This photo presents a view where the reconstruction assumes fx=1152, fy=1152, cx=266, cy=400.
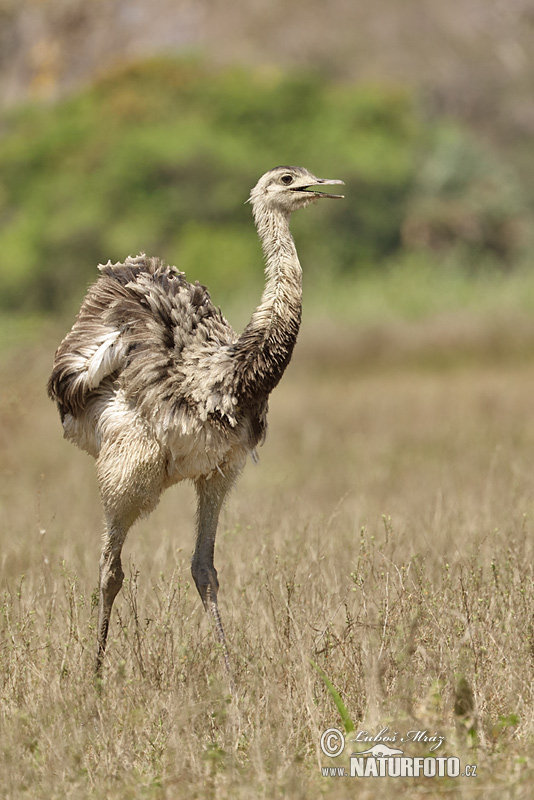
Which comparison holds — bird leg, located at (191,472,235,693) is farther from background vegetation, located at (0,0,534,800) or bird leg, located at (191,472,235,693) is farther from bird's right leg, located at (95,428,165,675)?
bird's right leg, located at (95,428,165,675)

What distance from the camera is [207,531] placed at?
5.41 metres

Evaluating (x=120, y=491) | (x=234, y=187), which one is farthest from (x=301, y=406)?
(x=120, y=491)

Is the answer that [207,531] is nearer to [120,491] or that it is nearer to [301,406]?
[120,491]

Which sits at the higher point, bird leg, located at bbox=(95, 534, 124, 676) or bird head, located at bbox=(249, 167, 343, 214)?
bird head, located at bbox=(249, 167, 343, 214)

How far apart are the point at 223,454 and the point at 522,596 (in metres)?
1.42

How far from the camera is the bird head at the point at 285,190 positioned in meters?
5.21

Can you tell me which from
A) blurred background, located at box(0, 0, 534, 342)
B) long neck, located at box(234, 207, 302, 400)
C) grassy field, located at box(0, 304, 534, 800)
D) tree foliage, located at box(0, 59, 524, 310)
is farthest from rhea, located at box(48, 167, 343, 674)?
tree foliage, located at box(0, 59, 524, 310)

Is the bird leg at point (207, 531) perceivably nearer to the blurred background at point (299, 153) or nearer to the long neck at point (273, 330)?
the long neck at point (273, 330)

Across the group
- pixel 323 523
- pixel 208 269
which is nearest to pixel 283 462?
pixel 323 523

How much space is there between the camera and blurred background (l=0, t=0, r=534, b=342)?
20.9 m

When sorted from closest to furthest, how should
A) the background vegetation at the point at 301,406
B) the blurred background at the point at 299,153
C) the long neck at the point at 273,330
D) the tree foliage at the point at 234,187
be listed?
the background vegetation at the point at 301,406 < the long neck at the point at 273,330 < the blurred background at the point at 299,153 < the tree foliage at the point at 234,187

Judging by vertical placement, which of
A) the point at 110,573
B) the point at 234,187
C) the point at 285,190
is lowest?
the point at 110,573

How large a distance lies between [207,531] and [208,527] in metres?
0.02

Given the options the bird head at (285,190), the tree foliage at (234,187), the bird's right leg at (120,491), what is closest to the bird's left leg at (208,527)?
the bird's right leg at (120,491)
